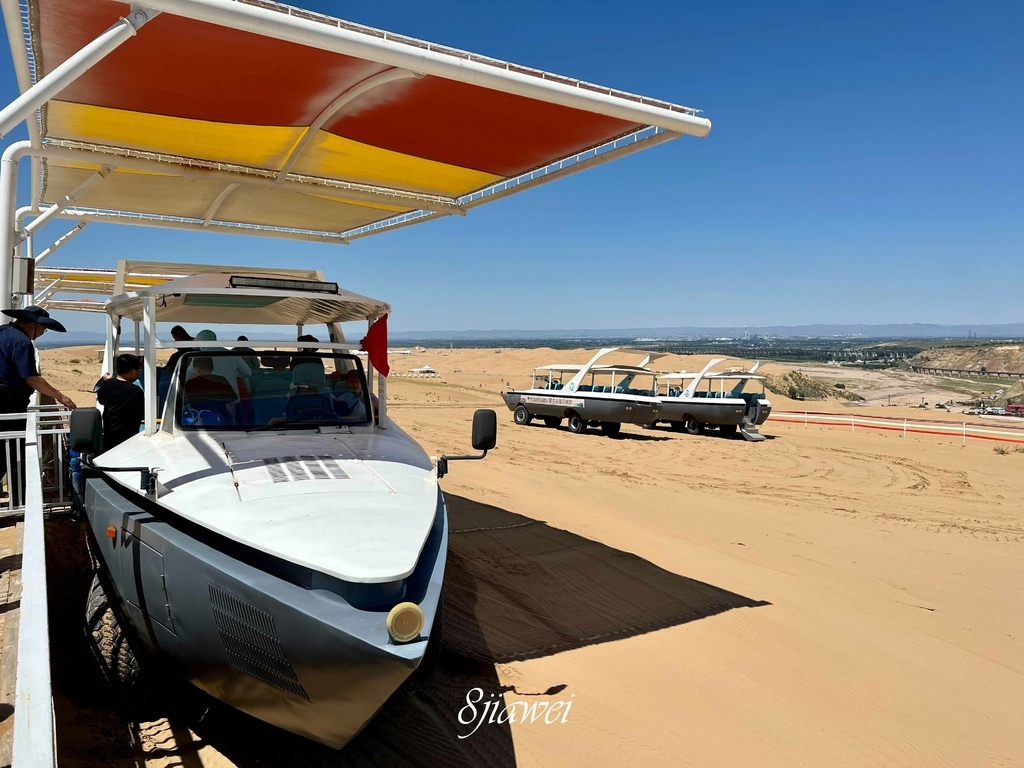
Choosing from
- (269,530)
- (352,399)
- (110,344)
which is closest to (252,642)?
(269,530)

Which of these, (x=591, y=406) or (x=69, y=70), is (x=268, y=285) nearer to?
(x=69, y=70)

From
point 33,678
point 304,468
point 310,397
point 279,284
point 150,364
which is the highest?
point 279,284

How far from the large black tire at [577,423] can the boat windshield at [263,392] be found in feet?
51.8

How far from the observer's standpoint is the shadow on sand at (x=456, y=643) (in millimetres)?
4094

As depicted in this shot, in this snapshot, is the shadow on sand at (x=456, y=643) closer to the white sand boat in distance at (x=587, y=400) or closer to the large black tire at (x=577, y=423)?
the white sand boat in distance at (x=587, y=400)

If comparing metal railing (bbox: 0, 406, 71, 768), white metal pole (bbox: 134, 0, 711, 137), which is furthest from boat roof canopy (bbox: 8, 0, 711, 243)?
metal railing (bbox: 0, 406, 71, 768)

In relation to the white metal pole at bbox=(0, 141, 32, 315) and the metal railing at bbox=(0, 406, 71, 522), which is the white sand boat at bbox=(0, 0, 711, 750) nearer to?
the white metal pole at bbox=(0, 141, 32, 315)

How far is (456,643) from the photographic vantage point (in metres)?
5.59

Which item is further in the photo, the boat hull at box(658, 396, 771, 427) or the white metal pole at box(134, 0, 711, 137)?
the boat hull at box(658, 396, 771, 427)

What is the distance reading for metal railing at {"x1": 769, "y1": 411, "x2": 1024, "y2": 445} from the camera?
22.0 m

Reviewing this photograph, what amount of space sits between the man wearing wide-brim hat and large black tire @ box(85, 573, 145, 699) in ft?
6.75

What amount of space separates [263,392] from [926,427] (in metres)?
24.5

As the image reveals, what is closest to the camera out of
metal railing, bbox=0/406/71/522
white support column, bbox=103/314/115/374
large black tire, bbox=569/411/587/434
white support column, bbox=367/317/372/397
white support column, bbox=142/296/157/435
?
white support column, bbox=142/296/157/435

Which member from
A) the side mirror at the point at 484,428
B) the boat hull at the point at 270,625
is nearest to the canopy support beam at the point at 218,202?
the side mirror at the point at 484,428
